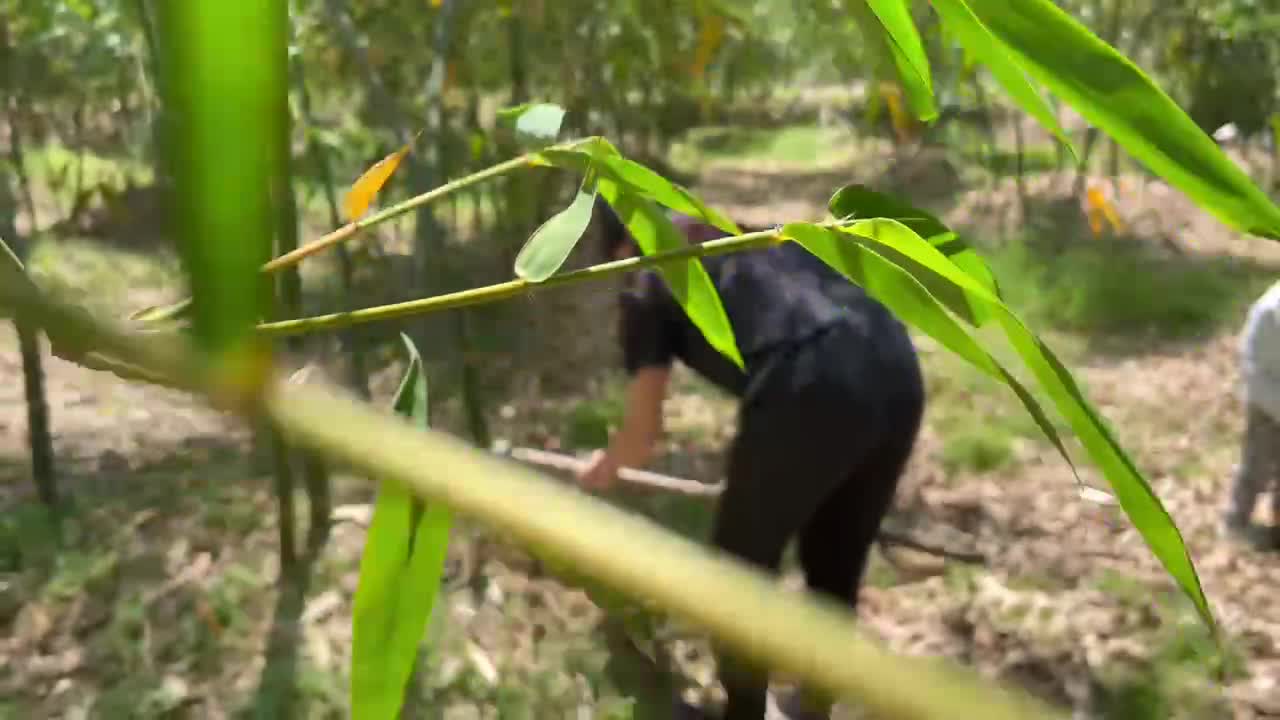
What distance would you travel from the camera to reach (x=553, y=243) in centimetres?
41

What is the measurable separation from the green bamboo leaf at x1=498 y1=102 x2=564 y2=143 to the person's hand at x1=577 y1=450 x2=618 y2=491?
1154 millimetres

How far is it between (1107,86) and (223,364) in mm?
269

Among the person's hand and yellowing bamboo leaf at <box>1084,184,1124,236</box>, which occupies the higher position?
the person's hand

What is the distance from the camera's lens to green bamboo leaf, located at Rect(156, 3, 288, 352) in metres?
0.14

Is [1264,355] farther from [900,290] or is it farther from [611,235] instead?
[900,290]

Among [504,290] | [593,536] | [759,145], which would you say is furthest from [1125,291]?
[759,145]

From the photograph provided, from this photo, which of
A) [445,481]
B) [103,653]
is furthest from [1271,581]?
[445,481]

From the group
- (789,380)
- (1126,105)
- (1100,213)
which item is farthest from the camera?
(1100,213)

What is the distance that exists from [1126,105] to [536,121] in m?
0.27

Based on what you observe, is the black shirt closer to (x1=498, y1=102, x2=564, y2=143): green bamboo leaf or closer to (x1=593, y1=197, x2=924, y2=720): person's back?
(x1=593, y1=197, x2=924, y2=720): person's back

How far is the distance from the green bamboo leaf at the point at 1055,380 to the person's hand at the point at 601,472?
129cm

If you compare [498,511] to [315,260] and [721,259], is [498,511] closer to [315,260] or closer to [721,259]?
[721,259]

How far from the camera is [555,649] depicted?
1867 mm

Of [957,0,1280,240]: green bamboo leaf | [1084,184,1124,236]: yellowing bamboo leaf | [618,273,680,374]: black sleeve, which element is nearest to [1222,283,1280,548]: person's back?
[618,273,680,374]: black sleeve
